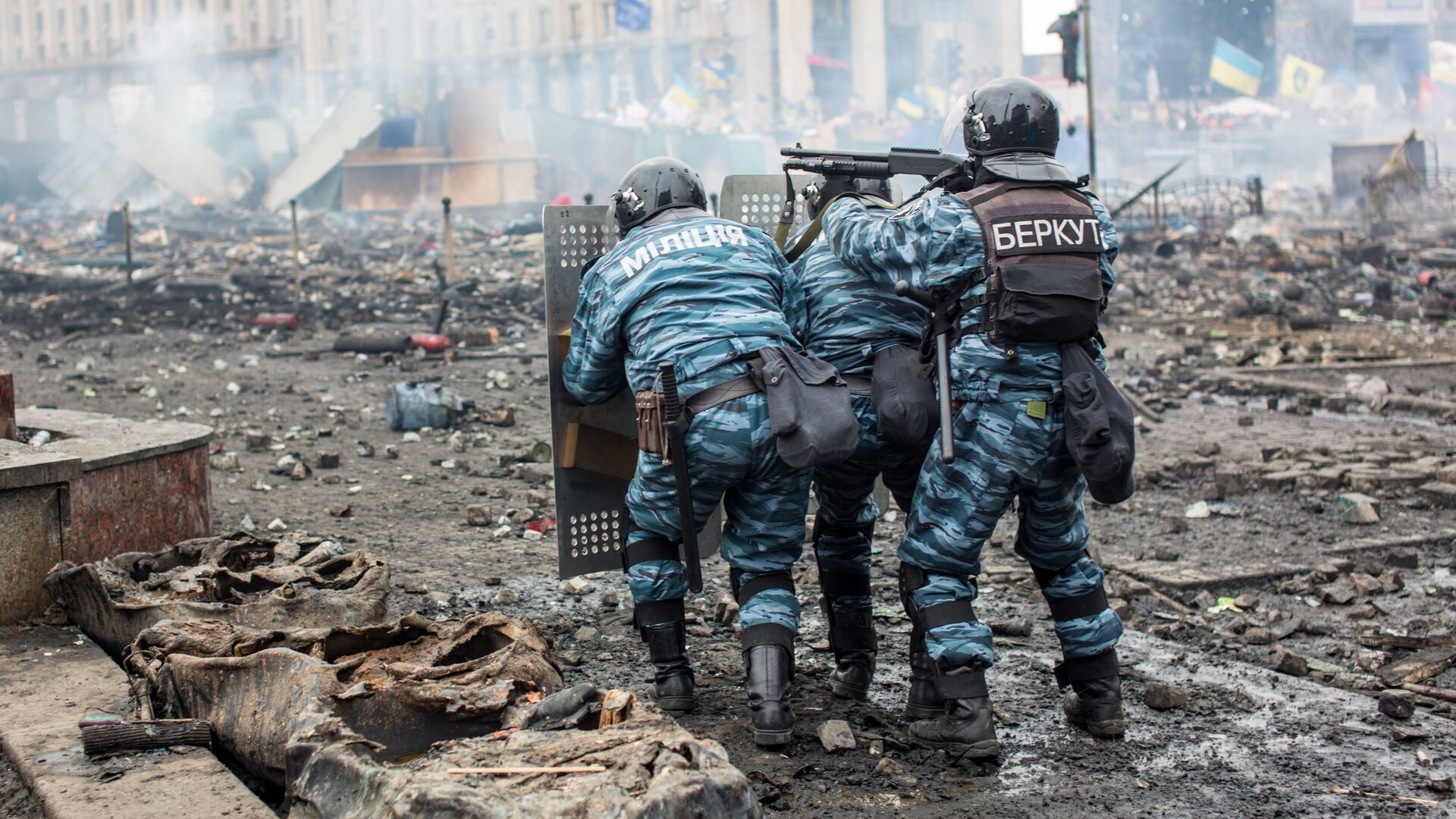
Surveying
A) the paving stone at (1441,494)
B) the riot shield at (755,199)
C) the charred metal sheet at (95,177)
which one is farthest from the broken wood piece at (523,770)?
the charred metal sheet at (95,177)

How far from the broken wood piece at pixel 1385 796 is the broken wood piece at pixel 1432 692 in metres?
0.88

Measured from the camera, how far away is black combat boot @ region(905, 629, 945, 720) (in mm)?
3598

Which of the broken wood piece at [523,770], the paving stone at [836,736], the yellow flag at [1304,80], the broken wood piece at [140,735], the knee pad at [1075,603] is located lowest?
the paving stone at [836,736]

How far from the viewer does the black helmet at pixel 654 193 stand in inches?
153

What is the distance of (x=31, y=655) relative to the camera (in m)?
3.80

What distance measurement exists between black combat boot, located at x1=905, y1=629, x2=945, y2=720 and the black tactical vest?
93 centimetres

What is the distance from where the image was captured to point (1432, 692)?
3811mm

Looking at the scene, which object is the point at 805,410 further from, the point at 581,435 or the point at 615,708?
the point at 581,435

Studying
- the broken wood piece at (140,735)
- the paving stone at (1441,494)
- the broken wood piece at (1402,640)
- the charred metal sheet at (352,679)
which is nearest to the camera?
the charred metal sheet at (352,679)

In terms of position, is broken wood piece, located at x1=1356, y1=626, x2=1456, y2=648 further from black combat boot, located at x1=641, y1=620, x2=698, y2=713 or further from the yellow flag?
the yellow flag

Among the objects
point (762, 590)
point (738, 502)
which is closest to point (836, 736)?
point (762, 590)

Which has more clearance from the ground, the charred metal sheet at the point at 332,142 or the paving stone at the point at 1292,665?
the charred metal sheet at the point at 332,142

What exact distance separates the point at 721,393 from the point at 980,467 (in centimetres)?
74

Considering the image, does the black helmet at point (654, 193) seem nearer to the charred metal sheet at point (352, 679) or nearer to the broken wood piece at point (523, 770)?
the charred metal sheet at point (352, 679)
